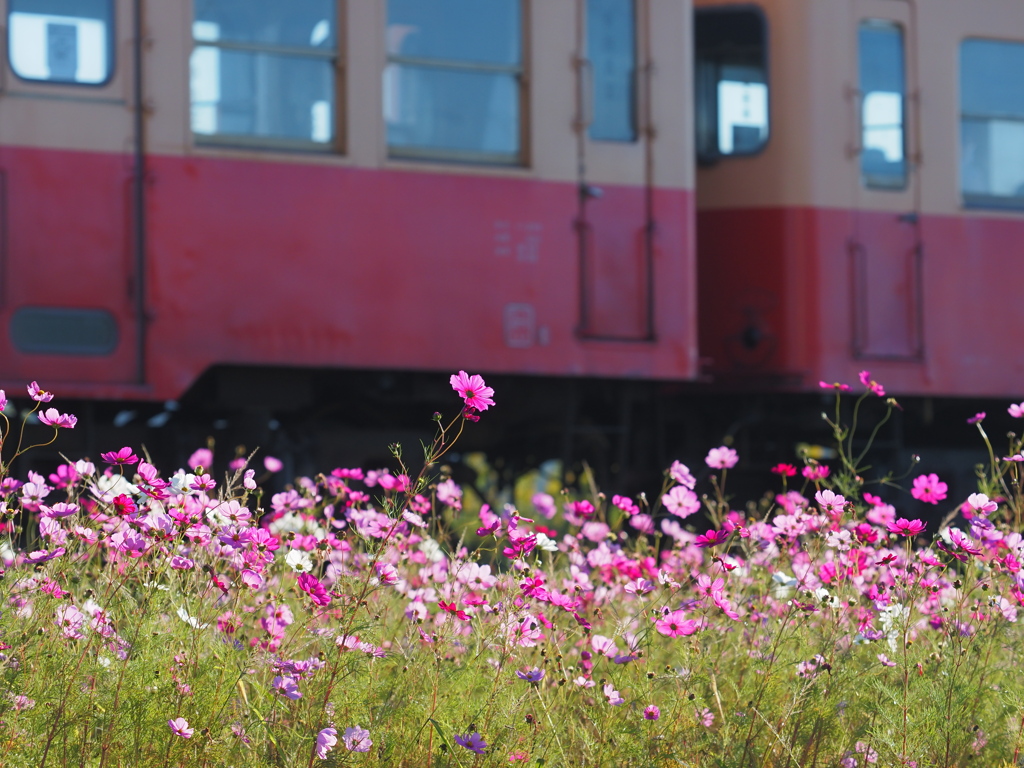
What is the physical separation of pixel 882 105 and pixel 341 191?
3120mm

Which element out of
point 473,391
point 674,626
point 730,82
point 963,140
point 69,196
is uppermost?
point 730,82

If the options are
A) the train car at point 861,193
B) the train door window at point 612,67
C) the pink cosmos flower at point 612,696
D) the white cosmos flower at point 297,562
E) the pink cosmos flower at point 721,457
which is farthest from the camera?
the train car at point 861,193

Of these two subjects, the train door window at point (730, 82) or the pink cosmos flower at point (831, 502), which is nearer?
the pink cosmos flower at point (831, 502)

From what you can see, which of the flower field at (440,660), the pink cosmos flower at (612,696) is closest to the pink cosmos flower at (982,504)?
the flower field at (440,660)

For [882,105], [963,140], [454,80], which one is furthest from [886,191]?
[454,80]

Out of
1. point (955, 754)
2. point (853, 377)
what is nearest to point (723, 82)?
point (853, 377)

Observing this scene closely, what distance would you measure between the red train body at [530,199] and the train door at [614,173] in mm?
14

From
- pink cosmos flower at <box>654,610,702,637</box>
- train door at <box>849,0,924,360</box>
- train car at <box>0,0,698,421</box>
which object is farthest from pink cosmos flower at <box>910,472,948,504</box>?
train door at <box>849,0,924,360</box>

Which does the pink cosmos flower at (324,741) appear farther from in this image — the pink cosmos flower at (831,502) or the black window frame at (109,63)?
the black window frame at (109,63)

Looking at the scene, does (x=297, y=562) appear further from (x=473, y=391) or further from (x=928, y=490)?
(x=928, y=490)

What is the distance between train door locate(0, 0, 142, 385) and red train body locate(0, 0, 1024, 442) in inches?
0.5

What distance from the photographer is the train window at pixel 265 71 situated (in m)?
5.35

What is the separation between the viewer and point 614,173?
5.97 metres

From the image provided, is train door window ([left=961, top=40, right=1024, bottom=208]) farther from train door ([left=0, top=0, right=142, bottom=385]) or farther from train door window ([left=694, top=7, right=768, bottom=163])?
train door ([left=0, top=0, right=142, bottom=385])
